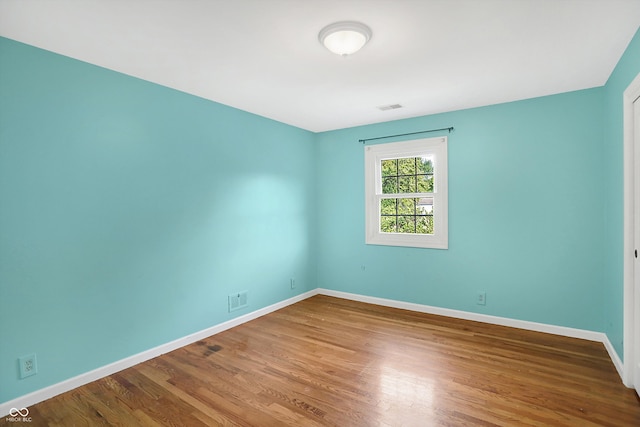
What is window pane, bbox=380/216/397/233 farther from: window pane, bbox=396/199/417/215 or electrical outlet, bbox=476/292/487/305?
electrical outlet, bbox=476/292/487/305

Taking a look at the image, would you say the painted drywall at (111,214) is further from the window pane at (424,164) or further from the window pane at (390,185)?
the window pane at (424,164)

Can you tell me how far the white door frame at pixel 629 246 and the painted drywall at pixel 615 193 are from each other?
156 millimetres

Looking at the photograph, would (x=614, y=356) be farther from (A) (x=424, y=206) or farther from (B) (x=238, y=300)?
(B) (x=238, y=300)

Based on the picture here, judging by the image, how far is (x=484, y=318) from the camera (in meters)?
3.69

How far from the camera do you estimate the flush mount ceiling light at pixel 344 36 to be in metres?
1.99

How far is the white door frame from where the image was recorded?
2.28 metres

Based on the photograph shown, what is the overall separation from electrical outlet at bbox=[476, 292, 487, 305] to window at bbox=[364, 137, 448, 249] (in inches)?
26.6

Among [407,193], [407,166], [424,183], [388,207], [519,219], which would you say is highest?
[407,166]

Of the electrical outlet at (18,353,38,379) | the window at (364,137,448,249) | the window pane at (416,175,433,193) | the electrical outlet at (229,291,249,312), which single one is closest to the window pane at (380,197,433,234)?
the window at (364,137,448,249)

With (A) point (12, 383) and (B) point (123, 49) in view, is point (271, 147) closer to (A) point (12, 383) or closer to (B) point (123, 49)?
(B) point (123, 49)

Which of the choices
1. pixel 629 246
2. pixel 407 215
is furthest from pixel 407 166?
pixel 629 246

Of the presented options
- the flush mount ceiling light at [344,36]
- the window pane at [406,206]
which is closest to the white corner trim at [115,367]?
the window pane at [406,206]

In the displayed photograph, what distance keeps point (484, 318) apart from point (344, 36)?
10.9 ft

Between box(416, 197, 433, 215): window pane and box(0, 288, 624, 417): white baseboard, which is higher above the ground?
box(416, 197, 433, 215): window pane
